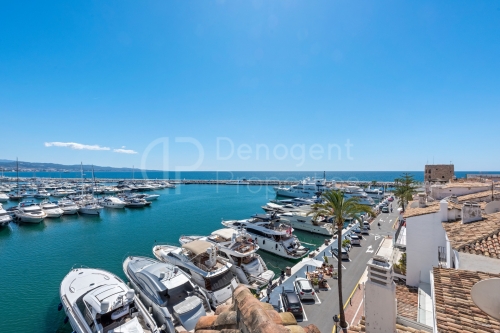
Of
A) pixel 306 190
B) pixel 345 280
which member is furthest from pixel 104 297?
pixel 306 190

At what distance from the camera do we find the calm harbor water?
16.8 metres

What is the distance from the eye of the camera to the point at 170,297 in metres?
14.2

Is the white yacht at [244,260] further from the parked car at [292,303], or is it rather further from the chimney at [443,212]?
the chimney at [443,212]

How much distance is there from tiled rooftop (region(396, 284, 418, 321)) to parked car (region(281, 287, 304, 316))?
5298mm

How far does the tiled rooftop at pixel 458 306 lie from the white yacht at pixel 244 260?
13.6 m

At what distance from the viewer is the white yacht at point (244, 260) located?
19344 millimetres

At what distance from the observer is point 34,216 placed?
39.7 meters

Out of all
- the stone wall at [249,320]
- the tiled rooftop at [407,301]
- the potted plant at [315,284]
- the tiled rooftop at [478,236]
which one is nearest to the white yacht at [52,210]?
the potted plant at [315,284]

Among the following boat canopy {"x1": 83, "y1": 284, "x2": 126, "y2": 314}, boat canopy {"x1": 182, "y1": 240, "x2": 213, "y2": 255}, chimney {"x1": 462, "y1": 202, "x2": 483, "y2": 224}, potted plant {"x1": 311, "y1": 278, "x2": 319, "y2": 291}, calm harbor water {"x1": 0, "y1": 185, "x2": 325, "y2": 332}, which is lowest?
calm harbor water {"x1": 0, "y1": 185, "x2": 325, "y2": 332}

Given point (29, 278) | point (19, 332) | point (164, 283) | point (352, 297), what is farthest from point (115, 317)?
point (29, 278)

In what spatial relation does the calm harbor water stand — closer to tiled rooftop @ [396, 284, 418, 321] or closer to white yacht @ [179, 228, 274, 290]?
white yacht @ [179, 228, 274, 290]

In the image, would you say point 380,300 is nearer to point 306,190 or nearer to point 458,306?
point 458,306

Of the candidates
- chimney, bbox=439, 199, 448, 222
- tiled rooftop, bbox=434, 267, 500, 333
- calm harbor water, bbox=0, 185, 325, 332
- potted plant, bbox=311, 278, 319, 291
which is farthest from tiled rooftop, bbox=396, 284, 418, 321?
calm harbor water, bbox=0, 185, 325, 332

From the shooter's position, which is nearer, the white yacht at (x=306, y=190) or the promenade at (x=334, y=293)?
the promenade at (x=334, y=293)
